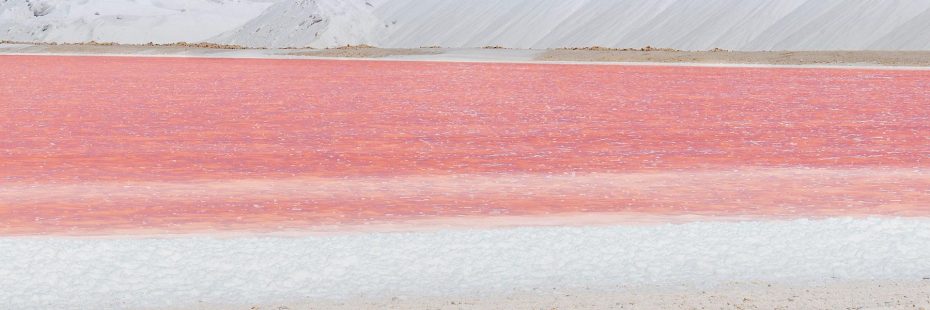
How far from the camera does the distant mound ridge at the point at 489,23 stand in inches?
2805

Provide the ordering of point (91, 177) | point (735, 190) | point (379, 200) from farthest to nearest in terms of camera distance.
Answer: point (91, 177)
point (735, 190)
point (379, 200)

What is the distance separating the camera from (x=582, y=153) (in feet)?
49.0

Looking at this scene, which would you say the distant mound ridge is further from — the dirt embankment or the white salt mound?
the white salt mound

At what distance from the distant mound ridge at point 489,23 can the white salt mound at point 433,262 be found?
5853 centimetres

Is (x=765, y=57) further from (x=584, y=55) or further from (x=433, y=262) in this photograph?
(x=433, y=262)

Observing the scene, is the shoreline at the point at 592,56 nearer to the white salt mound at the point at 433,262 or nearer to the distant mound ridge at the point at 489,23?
the distant mound ridge at the point at 489,23

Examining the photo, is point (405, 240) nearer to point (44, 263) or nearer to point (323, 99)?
point (44, 263)

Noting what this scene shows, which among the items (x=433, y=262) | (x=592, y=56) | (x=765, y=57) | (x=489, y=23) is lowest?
(x=765, y=57)

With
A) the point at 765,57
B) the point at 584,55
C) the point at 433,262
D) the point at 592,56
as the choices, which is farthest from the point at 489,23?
the point at 433,262

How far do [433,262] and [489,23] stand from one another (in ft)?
269

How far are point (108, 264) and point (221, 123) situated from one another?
11770mm

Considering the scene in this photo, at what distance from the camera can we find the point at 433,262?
25.3 ft

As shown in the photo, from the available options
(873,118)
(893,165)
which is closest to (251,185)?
(893,165)

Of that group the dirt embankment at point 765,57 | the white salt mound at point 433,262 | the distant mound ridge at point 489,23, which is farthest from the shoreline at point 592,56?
the white salt mound at point 433,262
